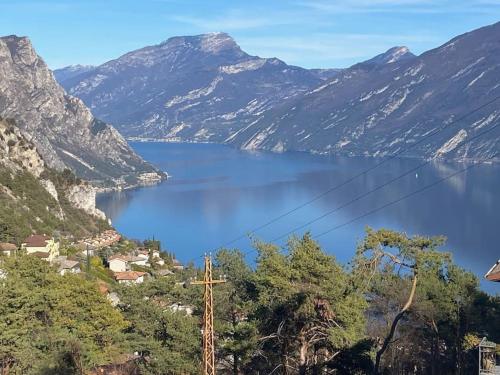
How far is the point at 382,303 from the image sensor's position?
16.5m

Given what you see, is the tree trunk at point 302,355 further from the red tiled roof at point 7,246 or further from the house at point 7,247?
the red tiled roof at point 7,246

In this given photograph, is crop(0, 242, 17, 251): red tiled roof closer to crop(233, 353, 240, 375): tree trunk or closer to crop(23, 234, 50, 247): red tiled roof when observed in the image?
crop(23, 234, 50, 247): red tiled roof

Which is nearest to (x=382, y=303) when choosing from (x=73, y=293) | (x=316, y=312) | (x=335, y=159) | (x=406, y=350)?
(x=406, y=350)

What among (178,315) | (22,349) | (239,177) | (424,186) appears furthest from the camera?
(239,177)

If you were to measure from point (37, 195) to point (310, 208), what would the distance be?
40414 millimetres

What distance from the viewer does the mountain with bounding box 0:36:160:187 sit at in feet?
372

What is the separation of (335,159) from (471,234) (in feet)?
359

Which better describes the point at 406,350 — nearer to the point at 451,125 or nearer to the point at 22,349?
the point at 22,349

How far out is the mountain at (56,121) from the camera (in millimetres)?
113375

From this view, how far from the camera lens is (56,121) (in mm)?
124062

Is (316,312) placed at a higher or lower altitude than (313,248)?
lower

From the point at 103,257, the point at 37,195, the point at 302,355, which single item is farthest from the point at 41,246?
the point at 302,355

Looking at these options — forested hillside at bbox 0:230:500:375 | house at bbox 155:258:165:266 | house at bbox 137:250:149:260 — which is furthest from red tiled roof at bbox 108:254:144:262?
forested hillside at bbox 0:230:500:375

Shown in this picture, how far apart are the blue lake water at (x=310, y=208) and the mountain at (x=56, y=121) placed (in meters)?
10.0
